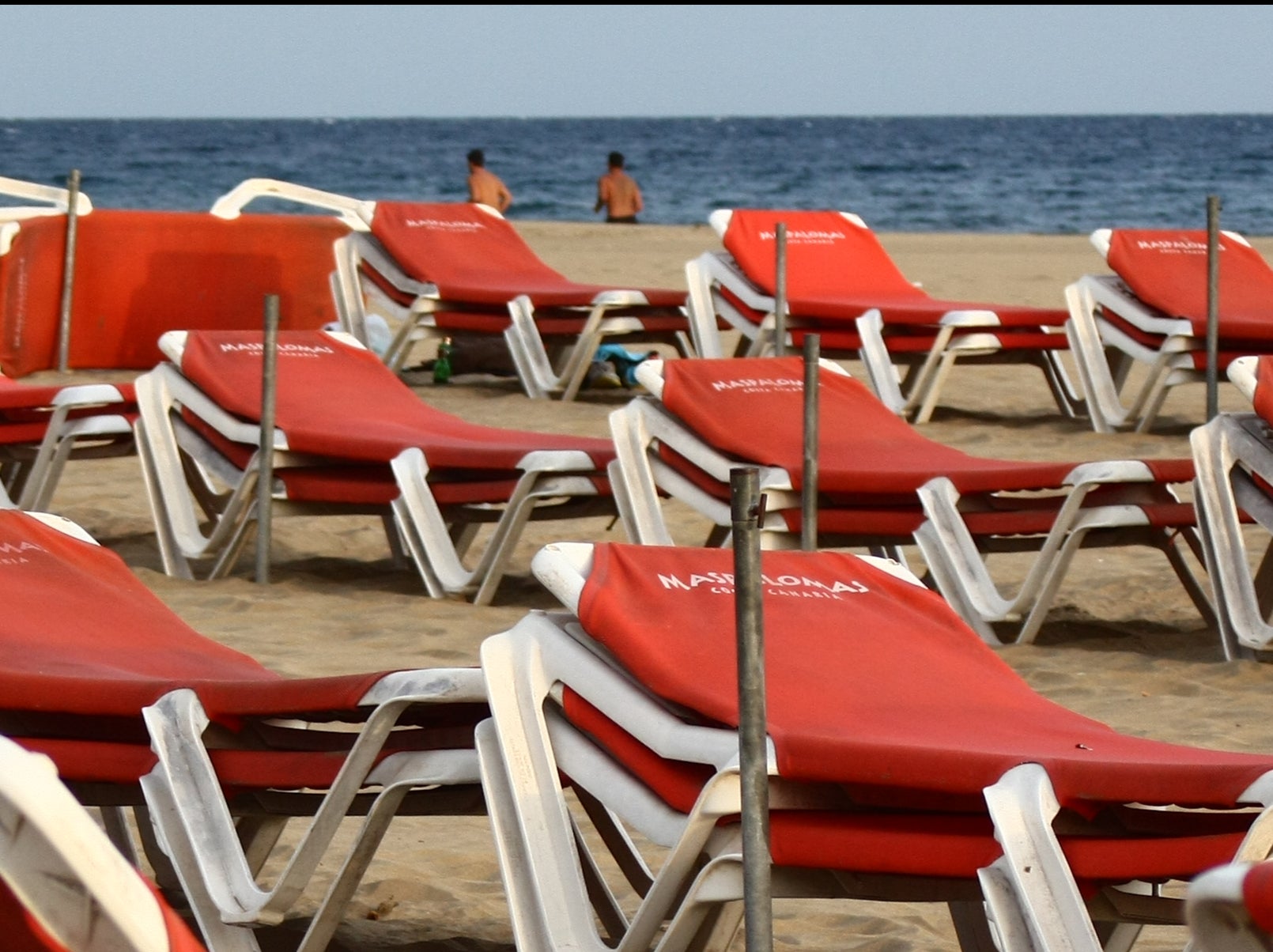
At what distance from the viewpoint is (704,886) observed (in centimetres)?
275

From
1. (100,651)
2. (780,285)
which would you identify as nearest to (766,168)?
(780,285)

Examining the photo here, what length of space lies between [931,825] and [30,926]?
1.45 m

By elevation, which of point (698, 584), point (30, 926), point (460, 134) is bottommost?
point (460, 134)

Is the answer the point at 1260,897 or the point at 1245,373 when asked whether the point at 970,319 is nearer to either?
the point at 1245,373

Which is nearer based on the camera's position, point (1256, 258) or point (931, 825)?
point (931, 825)

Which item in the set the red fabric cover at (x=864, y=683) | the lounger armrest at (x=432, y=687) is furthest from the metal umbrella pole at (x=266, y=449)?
the lounger armrest at (x=432, y=687)

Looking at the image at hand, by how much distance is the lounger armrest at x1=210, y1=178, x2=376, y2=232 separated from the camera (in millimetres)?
10000

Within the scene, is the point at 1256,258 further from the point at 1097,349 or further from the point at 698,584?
the point at 698,584

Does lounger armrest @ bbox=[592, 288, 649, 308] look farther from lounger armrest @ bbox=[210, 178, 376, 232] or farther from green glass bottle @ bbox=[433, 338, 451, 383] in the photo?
lounger armrest @ bbox=[210, 178, 376, 232]

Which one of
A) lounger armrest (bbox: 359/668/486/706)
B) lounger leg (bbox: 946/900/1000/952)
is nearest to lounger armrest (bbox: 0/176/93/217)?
lounger armrest (bbox: 359/668/486/706)

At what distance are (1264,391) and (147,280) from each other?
632 cm

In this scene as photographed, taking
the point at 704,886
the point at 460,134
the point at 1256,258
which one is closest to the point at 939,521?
the point at 704,886

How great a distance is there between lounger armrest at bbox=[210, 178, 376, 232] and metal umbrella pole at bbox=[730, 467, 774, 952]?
759cm

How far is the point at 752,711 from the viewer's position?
2.55 metres
